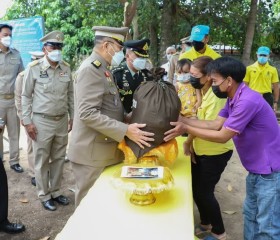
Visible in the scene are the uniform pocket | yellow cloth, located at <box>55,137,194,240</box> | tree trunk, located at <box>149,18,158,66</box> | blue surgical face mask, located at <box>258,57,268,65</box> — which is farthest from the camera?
tree trunk, located at <box>149,18,158,66</box>

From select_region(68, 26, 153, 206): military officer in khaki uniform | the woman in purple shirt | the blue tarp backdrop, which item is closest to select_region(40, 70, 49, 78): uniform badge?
select_region(68, 26, 153, 206): military officer in khaki uniform

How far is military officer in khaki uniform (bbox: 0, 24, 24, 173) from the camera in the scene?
4.10 metres

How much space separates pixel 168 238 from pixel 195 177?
1.36m

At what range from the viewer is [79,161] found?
7.59 ft

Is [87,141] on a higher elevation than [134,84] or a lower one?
lower

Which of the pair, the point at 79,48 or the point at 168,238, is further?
the point at 79,48

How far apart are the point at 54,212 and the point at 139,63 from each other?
181 centimetres

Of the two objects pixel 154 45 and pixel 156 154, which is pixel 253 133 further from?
pixel 154 45

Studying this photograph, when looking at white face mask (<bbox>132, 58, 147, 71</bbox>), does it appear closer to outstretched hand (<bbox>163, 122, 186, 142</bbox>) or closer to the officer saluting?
the officer saluting

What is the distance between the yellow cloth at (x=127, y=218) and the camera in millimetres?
1531

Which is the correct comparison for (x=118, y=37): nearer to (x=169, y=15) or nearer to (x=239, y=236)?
(x=239, y=236)

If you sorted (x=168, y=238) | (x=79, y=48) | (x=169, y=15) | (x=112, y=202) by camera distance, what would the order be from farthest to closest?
1. (x=79, y=48)
2. (x=169, y=15)
3. (x=112, y=202)
4. (x=168, y=238)

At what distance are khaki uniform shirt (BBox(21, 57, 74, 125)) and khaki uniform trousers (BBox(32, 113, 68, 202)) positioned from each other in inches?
3.4

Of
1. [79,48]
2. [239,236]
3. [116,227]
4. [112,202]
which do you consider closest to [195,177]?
[239,236]
